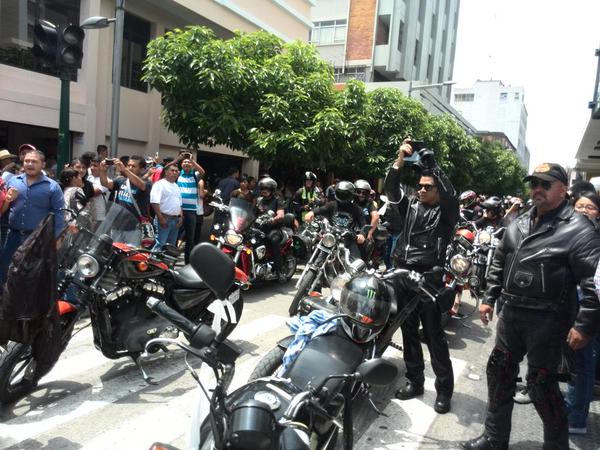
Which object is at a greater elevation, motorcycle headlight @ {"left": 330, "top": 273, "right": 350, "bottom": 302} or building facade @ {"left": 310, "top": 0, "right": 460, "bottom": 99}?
building facade @ {"left": 310, "top": 0, "right": 460, "bottom": 99}

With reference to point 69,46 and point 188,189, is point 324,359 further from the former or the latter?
point 188,189

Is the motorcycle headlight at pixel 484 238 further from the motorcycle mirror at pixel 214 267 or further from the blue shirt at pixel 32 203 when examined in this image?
the motorcycle mirror at pixel 214 267

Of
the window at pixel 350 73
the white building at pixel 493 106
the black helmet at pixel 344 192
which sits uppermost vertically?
the white building at pixel 493 106

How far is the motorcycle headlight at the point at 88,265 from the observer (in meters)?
3.62

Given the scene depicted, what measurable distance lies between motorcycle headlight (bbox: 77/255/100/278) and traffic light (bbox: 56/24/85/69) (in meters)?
3.83

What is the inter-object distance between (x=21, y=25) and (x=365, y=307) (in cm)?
1141

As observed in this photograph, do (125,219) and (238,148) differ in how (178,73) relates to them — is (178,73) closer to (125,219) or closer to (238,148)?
(238,148)

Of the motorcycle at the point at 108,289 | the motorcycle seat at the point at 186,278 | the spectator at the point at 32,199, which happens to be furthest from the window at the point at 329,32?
the motorcycle at the point at 108,289

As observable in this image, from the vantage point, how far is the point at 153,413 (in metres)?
3.59

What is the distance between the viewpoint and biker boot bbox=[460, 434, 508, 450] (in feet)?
10.6

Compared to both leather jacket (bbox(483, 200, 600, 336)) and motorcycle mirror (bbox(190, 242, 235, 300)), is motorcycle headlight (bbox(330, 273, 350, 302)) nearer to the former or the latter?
leather jacket (bbox(483, 200, 600, 336))

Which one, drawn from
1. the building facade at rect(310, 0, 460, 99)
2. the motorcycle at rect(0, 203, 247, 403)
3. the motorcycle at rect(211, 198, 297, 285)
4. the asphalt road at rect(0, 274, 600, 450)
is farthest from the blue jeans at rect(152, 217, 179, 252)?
the building facade at rect(310, 0, 460, 99)

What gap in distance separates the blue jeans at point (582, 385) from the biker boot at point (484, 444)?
0.79 metres

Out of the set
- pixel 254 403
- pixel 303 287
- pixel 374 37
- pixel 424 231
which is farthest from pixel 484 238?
pixel 374 37
